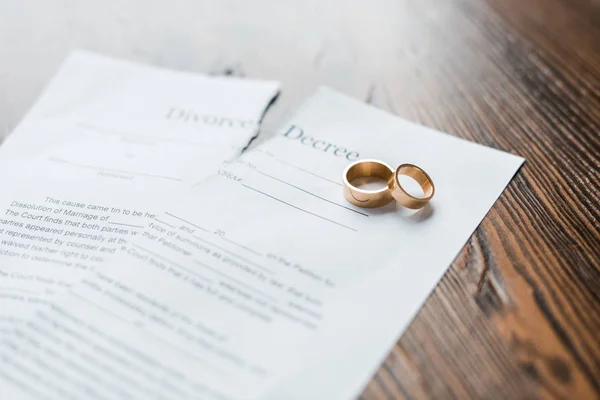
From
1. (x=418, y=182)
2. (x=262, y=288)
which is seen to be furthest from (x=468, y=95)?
(x=262, y=288)

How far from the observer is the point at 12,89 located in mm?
700

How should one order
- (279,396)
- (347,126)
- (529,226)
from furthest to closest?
1. (347,126)
2. (529,226)
3. (279,396)

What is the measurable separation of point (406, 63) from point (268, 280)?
36 centimetres

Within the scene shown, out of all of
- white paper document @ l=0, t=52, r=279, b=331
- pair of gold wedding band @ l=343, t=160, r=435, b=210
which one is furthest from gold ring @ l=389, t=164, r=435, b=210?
white paper document @ l=0, t=52, r=279, b=331

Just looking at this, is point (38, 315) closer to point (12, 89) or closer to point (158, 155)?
point (158, 155)

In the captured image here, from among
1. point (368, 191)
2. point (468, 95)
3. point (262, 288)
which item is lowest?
point (262, 288)

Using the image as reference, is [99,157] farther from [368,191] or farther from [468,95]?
[468,95]

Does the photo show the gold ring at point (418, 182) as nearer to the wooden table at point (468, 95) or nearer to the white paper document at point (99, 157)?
the wooden table at point (468, 95)

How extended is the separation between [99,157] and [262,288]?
0.24m

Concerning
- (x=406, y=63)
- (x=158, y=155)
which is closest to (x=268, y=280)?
(x=158, y=155)

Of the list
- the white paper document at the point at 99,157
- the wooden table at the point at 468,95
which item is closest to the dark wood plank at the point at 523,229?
the wooden table at the point at 468,95

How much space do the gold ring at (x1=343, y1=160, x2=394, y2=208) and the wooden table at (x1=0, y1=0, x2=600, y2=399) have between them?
9 centimetres

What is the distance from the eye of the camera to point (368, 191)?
1.78ft

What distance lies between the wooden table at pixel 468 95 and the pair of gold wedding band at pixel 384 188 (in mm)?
60
